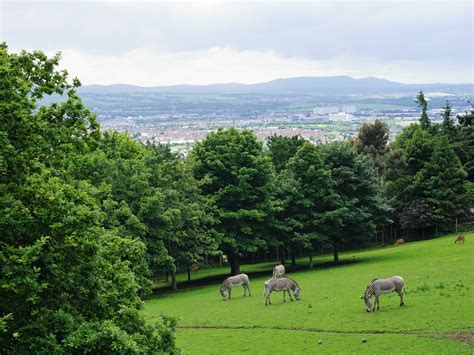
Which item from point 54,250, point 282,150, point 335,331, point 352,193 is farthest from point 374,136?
→ point 54,250

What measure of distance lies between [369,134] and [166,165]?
A: 51934 millimetres

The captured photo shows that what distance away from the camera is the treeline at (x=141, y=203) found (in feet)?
52.5

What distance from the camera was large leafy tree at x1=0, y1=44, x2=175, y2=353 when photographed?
50.8 ft

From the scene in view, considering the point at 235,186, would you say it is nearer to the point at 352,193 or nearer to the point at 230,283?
the point at 352,193

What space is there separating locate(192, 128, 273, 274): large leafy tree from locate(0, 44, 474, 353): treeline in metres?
0.13

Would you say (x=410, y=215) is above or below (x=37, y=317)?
below

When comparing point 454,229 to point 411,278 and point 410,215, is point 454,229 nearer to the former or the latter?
point 410,215

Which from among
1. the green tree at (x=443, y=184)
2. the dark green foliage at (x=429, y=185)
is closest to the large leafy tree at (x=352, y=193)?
the dark green foliage at (x=429, y=185)

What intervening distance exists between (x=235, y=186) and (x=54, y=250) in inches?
1578

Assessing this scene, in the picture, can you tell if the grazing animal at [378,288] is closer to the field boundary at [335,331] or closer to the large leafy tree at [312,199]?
the field boundary at [335,331]

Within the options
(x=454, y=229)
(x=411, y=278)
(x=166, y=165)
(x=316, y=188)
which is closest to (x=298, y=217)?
(x=316, y=188)

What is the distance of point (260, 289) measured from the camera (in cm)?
4553

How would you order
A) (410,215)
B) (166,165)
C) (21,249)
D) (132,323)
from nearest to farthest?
(21,249)
(132,323)
(166,165)
(410,215)

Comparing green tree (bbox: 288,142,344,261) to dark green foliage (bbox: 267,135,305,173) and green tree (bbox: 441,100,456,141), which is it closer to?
dark green foliage (bbox: 267,135,305,173)
